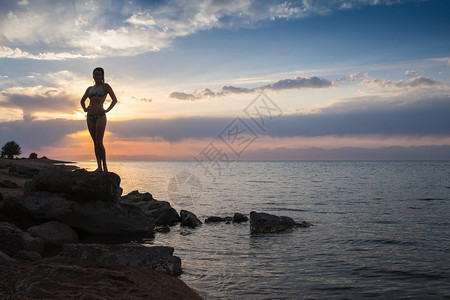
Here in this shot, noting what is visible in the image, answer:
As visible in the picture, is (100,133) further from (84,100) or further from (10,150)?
(10,150)

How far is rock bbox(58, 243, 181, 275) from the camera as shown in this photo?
799cm

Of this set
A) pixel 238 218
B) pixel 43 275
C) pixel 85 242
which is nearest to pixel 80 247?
pixel 43 275

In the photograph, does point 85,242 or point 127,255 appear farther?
point 85,242

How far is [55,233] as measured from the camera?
36.3 feet

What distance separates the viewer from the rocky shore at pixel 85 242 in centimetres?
623

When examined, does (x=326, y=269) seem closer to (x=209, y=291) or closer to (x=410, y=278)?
(x=410, y=278)

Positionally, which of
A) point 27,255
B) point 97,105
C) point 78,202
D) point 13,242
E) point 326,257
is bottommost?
point 326,257

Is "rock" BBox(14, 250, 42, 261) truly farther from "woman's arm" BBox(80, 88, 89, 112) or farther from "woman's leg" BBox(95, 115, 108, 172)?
"woman's arm" BBox(80, 88, 89, 112)

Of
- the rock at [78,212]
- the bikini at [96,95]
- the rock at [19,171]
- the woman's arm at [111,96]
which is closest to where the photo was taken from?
the bikini at [96,95]

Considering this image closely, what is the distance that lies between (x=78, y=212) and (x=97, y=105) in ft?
13.5

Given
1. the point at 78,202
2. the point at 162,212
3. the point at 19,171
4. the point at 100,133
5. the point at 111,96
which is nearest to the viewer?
the point at 111,96

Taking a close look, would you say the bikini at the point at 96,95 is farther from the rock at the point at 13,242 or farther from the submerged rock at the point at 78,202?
the rock at the point at 13,242

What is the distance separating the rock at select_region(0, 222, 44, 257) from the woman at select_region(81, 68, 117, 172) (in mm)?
3947

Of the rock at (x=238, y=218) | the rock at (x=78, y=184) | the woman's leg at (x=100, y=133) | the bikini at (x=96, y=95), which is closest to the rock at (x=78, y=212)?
the rock at (x=78, y=184)
